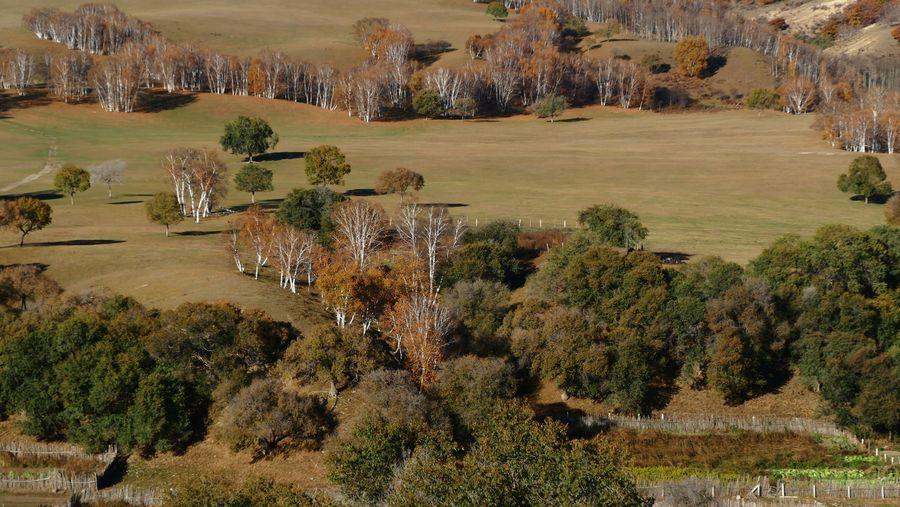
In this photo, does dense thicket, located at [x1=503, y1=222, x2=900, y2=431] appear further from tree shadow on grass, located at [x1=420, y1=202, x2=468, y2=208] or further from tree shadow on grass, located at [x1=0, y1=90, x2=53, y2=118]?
tree shadow on grass, located at [x1=0, y1=90, x2=53, y2=118]

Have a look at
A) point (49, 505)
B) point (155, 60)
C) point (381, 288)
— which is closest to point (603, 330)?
point (381, 288)

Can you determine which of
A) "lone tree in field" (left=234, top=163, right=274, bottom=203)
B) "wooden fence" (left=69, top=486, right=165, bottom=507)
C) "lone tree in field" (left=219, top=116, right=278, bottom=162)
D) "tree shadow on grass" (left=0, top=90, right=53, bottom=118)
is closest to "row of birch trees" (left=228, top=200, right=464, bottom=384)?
"lone tree in field" (left=234, top=163, right=274, bottom=203)

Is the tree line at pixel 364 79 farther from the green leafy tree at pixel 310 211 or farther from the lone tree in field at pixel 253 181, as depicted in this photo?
the green leafy tree at pixel 310 211

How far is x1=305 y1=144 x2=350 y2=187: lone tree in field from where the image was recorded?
108 meters

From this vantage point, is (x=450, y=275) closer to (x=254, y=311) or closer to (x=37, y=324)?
(x=254, y=311)

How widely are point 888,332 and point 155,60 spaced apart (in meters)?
146

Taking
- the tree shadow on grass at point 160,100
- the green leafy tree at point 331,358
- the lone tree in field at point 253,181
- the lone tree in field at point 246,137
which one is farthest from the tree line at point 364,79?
the green leafy tree at point 331,358

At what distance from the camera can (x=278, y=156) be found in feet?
437

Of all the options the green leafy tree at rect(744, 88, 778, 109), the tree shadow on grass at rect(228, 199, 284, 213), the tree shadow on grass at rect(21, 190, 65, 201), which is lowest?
the tree shadow on grass at rect(228, 199, 284, 213)

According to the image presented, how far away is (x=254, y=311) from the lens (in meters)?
61.2

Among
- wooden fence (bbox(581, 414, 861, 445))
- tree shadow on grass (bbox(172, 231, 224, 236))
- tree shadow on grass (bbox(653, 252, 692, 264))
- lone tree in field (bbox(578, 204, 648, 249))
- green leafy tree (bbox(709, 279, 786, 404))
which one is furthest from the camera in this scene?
tree shadow on grass (bbox(172, 231, 224, 236))

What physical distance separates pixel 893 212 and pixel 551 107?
84.7 m

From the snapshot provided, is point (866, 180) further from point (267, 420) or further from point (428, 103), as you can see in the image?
point (267, 420)

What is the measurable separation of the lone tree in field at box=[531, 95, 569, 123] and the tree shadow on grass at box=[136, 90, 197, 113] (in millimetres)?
60262
